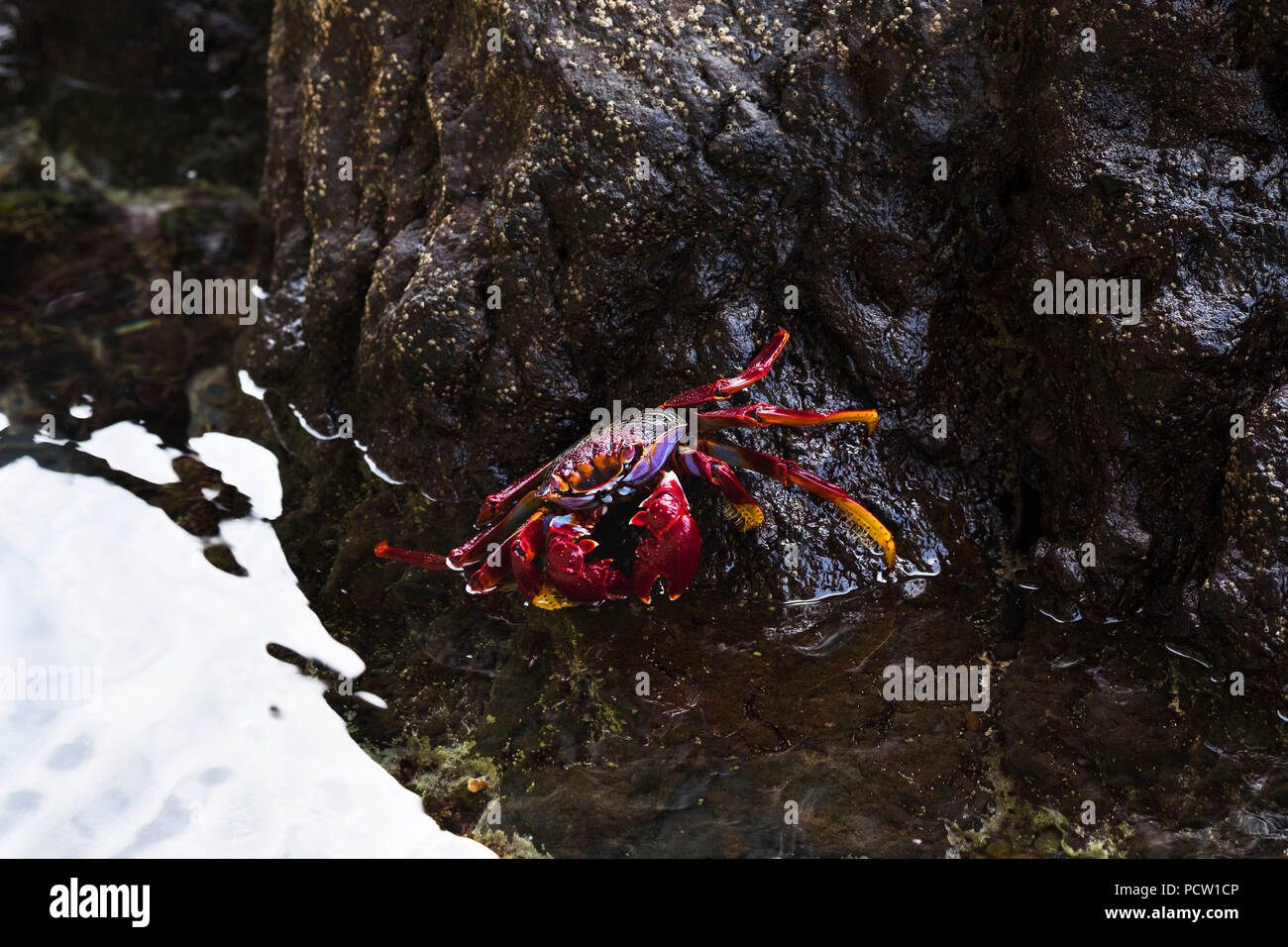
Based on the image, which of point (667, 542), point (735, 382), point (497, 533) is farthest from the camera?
point (497, 533)

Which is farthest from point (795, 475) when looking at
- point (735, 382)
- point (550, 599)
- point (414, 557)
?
point (414, 557)

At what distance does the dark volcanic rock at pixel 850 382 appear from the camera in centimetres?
319

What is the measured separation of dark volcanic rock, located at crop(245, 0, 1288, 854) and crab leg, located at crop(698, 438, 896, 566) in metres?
0.17

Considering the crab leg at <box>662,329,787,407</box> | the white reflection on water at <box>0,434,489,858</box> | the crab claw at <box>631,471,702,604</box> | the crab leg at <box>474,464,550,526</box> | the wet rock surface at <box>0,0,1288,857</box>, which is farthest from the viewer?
the crab leg at <box>474,464,550,526</box>

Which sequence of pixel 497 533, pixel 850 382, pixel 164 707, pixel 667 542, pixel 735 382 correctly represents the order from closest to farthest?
pixel 164 707 → pixel 667 542 → pixel 735 382 → pixel 497 533 → pixel 850 382

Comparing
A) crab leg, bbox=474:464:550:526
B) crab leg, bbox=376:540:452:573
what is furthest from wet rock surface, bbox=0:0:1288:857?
crab leg, bbox=474:464:550:526

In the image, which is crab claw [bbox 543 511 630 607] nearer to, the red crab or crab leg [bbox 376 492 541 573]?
the red crab

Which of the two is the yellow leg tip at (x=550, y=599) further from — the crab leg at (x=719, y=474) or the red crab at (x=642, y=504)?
the crab leg at (x=719, y=474)

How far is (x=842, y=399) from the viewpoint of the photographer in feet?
13.0

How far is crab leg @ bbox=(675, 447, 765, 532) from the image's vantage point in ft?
12.0

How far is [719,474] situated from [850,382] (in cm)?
65

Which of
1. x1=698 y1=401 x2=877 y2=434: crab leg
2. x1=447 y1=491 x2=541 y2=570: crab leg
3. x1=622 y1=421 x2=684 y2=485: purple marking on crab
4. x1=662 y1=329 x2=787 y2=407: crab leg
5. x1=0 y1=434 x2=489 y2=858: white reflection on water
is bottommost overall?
x1=0 y1=434 x2=489 y2=858: white reflection on water

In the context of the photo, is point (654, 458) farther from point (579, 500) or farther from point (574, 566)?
point (574, 566)
